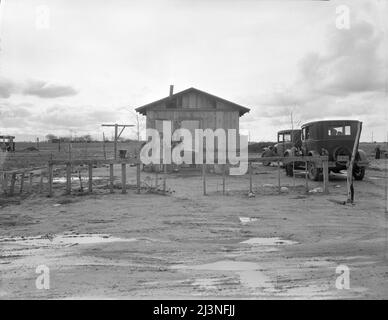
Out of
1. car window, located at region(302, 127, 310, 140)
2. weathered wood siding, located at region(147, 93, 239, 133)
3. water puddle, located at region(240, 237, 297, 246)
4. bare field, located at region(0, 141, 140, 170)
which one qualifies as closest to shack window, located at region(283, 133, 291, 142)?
weathered wood siding, located at region(147, 93, 239, 133)

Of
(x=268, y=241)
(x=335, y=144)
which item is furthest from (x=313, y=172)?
(x=268, y=241)

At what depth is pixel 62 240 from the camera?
780 cm

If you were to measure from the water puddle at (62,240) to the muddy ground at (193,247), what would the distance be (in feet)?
0.06

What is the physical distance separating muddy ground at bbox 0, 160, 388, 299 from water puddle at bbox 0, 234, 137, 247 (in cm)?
2

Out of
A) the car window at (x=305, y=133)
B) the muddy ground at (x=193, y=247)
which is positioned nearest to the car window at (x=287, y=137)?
the car window at (x=305, y=133)

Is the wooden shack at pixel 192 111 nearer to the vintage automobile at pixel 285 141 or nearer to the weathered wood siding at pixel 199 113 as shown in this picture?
the weathered wood siding at pixel 199 113

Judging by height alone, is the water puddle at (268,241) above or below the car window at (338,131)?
below

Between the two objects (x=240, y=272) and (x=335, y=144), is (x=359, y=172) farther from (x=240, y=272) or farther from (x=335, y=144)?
(x=240, y=272)

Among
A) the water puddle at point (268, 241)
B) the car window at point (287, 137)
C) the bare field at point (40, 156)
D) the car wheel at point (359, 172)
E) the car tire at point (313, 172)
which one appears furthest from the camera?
the bare field at point (40, 156)

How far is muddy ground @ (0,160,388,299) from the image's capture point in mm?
5188

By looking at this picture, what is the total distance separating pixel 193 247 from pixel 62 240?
92.5 inches

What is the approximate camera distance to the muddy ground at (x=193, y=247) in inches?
204

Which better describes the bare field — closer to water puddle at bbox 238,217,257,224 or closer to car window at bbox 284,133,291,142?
car window at bbox 284,133,291,142
